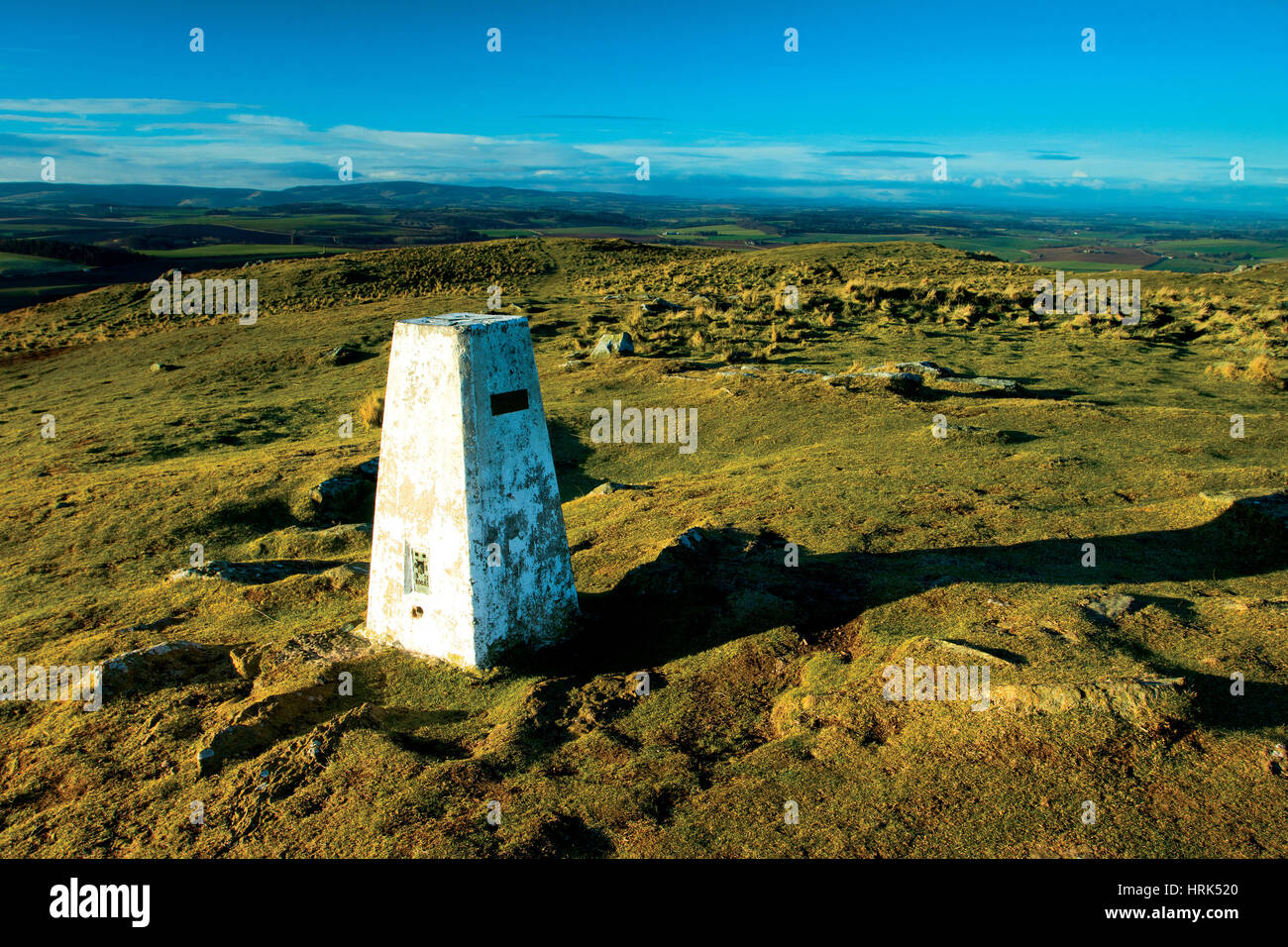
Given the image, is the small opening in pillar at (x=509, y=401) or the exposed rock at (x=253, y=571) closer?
the small opening in pillar at (x=509, y=401)

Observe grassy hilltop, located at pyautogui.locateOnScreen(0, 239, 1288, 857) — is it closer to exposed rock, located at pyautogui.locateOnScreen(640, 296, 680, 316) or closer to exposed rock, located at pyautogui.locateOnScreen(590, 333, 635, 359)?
exposed rock, located at pyautogui.locateOnScreen(590, 333, 635, 359)

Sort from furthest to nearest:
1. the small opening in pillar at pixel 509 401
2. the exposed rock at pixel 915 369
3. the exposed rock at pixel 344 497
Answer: the exposed rock at pixel 915 369 < the exposed rock at pixel 344 497 < the small opening in pillar at pixel 509 401

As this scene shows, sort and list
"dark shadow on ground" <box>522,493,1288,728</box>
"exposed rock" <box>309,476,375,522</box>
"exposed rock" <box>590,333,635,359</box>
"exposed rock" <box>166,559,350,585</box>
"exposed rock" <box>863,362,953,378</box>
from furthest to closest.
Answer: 1. "exposed rock" <box>590,333,635,359</box>
2. "exposed rock" <box>863,362,953,378</box>
3. "exposed rock" <box>309,476,375,522</box>
4. "exposed rock" <box>166,559,350,585</box>
5. "dark shadow on ground" <box>522,493,1288,728</box>

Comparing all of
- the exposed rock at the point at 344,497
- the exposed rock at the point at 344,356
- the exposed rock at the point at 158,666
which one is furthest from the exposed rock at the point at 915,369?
the exposed rock at the point at 344,356

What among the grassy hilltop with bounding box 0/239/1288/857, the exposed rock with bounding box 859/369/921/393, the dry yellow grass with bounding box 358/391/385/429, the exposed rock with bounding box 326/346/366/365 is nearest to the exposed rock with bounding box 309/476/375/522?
the grassy hilltop with bounding box 0/239/1288/857

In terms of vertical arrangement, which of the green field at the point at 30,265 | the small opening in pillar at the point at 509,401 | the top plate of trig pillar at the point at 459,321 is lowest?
the small opening in pillar at the point at 509,401

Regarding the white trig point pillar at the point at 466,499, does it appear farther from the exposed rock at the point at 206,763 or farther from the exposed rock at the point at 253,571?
the exposed rock at the point at 253,571
